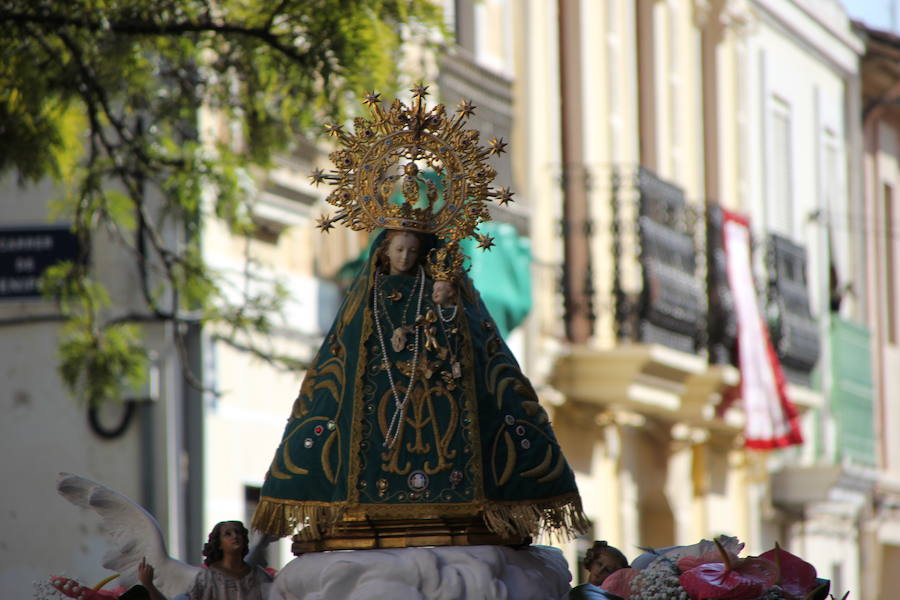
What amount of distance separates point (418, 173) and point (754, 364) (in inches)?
592

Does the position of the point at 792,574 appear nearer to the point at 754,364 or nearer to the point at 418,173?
the point at 418,173

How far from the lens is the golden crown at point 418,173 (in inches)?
260

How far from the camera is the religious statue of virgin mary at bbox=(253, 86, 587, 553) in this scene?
A: 20.9ft

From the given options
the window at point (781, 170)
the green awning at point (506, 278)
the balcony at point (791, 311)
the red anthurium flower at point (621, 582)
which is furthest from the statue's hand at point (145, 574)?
the window at point (781, 170)

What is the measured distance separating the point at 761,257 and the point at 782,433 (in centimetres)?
202

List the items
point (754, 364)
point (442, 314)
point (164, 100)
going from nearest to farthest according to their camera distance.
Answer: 1. point (442, 314)
2. point (164, 100)
3. point (754, 364)

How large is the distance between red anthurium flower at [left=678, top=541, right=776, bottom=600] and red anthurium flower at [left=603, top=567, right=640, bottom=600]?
43 centimetres

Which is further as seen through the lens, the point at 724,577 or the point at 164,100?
the point at 164,100

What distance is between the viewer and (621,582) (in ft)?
22.7

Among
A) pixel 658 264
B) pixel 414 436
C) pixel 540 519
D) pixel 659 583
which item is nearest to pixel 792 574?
pixel 659 583

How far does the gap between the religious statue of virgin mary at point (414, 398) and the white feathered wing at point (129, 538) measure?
0.43 m

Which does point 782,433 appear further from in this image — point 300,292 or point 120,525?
point 120,525

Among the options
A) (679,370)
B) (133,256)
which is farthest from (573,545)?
(133,256)

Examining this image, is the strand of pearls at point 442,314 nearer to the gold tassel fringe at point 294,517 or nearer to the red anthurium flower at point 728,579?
the gold tassel fringe at point 294,517
